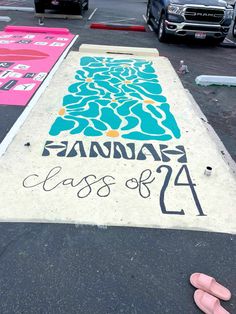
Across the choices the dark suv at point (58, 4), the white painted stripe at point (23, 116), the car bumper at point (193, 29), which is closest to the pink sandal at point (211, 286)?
the white painted stripe at point (23, 116)

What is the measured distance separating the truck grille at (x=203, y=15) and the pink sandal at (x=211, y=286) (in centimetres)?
948

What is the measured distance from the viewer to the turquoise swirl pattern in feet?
16.8

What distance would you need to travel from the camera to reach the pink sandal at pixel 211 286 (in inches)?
102

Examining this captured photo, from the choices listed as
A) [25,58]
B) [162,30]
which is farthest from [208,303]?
[162,30]

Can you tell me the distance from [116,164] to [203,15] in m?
8.07

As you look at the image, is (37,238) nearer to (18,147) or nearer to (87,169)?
(87,169)

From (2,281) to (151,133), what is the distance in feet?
10.7

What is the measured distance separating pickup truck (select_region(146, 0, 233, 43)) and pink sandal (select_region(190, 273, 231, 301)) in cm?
939

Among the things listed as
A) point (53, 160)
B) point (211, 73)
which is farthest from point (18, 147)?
point (211, 73)

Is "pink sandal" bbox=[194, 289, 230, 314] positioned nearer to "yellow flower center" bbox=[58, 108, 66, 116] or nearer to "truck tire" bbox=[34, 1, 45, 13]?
"yellow flower center" bbox=[58, 108, 66, 116]

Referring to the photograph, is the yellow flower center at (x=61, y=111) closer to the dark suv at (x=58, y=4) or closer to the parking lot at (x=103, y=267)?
the parking lot at (x=103, y=267)

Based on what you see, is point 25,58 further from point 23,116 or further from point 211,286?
point 211,286

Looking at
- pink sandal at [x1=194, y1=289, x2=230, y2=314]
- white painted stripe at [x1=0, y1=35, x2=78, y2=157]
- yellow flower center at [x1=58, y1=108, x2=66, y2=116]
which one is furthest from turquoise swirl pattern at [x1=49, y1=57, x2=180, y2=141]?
pink sandal at [x1=194, y1=289, x2=230, y2=314]

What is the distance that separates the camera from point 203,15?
10.1 metres
